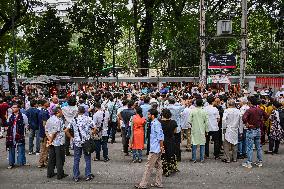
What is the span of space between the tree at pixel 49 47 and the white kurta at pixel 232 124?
1056 inches

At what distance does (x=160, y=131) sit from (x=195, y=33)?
95.0 feet

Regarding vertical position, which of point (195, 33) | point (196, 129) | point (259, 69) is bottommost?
point (196, 129)

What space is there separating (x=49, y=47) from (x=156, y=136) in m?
29.9

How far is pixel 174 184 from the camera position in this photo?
9.98 metres

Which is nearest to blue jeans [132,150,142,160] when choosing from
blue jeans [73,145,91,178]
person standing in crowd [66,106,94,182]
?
blue jeans [73,145,91,178]

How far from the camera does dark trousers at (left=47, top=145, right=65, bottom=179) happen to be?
34.6ft

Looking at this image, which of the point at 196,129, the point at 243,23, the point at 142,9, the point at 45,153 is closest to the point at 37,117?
the point at 45,153

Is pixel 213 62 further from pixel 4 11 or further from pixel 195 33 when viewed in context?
pixel 4 11

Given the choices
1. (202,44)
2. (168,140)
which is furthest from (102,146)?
(202,44)

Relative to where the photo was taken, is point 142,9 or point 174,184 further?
point 142,9

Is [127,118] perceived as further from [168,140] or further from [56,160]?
[56,160]

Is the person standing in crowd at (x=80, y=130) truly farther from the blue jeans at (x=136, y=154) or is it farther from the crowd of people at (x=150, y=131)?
the blue jeans at (x=136, y=154)

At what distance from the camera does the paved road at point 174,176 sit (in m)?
9.95

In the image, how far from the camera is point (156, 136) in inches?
378
